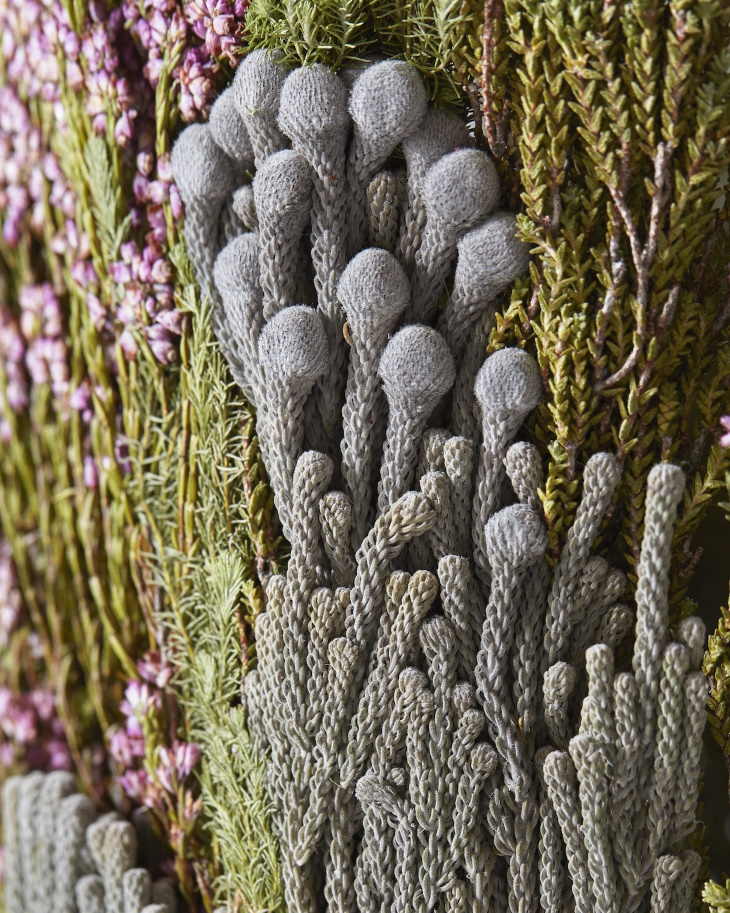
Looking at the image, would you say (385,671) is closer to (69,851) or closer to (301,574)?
(301,574)

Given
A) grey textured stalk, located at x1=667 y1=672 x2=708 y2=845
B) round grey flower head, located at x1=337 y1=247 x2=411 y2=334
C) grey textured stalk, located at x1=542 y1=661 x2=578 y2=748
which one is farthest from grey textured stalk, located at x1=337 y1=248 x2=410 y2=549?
grey textured stalk, located at x1=667 y1=672 x2=708 y2=845

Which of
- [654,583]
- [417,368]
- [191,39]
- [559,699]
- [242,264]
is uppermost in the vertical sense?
[191,39]

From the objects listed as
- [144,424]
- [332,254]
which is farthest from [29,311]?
[332,254]

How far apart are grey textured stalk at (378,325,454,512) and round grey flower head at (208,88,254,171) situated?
26 centimetres

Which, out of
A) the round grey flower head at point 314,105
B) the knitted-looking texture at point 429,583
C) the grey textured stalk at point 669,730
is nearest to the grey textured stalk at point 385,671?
the knitted-looking texture at point 429,583

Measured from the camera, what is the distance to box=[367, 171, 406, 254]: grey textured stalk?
2.50 ft

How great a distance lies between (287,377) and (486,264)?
215 mm

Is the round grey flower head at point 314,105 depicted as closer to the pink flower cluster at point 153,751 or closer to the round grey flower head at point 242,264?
the round grey flower head at point 242,264

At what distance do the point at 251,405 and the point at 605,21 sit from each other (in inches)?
19.2

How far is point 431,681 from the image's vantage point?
0.75 metres

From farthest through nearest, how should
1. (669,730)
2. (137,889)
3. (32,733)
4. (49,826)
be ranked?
(32,733), (49,826), (137,889), (669,730)

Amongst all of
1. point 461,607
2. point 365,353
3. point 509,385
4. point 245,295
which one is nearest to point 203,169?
point 245,295

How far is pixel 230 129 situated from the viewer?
80cm

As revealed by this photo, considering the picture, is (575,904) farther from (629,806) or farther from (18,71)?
(18,71)
